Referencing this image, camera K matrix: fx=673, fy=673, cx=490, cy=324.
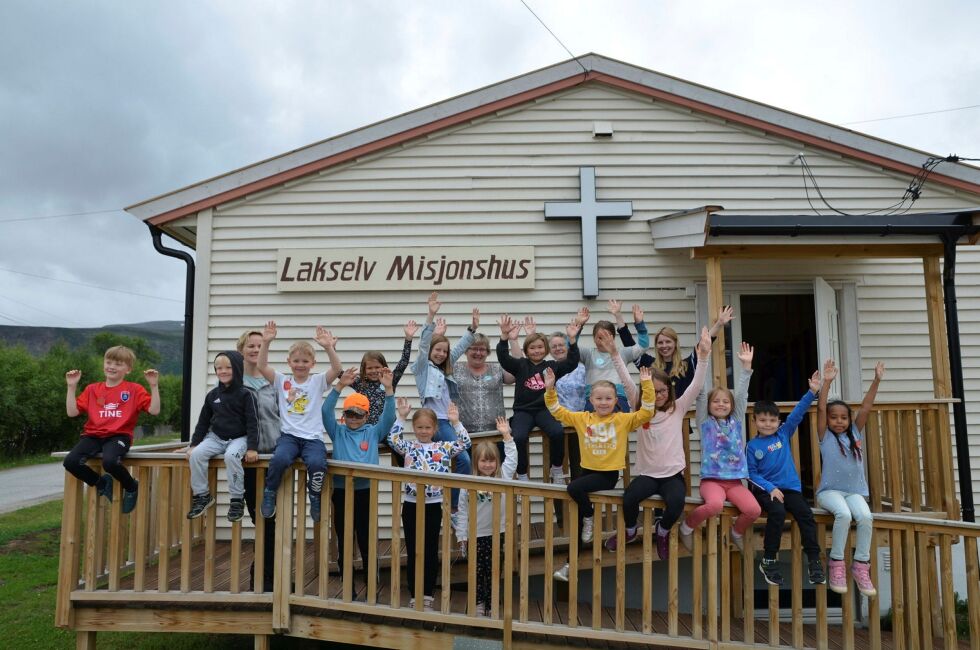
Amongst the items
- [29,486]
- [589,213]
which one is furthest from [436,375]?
[29,486]

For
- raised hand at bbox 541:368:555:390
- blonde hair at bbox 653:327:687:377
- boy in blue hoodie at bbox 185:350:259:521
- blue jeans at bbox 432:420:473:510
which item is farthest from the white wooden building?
raised hand at bbox 541:368:555:390

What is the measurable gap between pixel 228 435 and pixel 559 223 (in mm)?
3971

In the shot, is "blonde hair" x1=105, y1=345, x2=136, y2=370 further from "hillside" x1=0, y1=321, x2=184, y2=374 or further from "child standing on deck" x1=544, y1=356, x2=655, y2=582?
"hillside" x1=0, y1=321, x2=184, y2=374

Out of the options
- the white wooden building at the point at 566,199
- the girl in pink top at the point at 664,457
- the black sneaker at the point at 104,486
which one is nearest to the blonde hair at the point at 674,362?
the girl in pink top at the point at 664,457

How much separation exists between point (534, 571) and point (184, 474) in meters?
2.74

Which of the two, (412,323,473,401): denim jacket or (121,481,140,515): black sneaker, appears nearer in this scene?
(121,481,140,515): black sneaker

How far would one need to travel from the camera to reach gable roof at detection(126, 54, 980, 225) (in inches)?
273

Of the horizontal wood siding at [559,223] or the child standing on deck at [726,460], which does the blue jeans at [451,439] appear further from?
the horizontal wood siding at [559,223]

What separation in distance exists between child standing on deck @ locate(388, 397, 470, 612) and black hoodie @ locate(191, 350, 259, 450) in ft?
3.12

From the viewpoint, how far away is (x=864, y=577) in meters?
4.30

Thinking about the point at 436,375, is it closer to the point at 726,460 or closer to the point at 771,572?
the point at 726,460

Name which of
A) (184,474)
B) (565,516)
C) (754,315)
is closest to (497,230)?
(565,516)

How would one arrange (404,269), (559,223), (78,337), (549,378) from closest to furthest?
(549,378) → (404,269) → (559,223) → (78,337)

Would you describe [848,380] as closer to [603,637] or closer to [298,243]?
[603,637]
